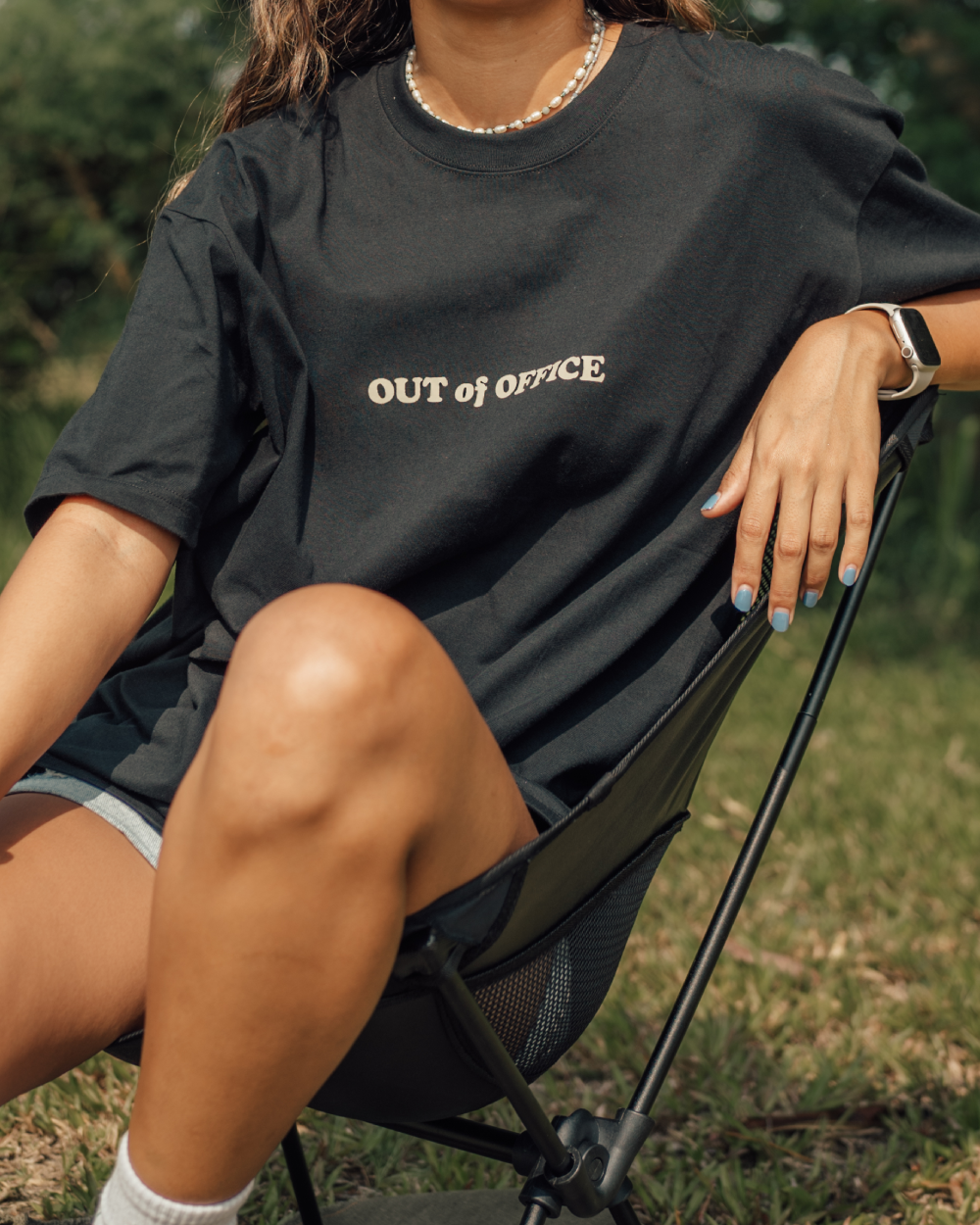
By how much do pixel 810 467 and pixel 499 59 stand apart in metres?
0.65

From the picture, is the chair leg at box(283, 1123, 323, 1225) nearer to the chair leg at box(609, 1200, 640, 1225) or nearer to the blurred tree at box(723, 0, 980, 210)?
the chair leg at box(609, 1200, 640, 1225)

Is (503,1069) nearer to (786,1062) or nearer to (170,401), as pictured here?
(170,401)

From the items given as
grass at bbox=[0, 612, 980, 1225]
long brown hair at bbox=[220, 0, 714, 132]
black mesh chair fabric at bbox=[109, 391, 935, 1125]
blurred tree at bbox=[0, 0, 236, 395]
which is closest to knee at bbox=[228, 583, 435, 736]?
black mesh chair fabric at bbox=[109, 391, 935, 1125]

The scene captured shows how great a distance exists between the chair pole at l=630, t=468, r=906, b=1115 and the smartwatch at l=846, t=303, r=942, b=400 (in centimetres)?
10

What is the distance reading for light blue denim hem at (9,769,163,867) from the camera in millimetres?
1221

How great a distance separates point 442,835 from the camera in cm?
92

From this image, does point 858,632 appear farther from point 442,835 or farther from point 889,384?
→ point 442,835

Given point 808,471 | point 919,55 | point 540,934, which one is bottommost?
point 919,55

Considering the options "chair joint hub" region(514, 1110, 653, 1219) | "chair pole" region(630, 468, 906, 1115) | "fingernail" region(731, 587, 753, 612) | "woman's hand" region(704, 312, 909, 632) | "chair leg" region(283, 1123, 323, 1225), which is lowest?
"chair leg" region(283, 1123, 323, 1225)

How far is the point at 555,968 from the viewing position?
3.92ft

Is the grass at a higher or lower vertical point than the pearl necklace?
lower

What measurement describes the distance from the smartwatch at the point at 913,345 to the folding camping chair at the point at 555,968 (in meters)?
0.05

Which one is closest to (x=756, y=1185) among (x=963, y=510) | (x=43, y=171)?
(x=963, y=510)

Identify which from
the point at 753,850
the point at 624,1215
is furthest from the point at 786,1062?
the point at 753,850
